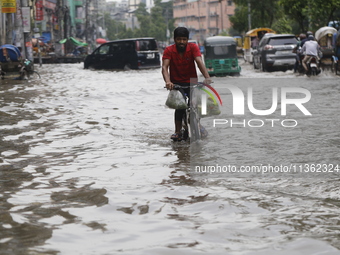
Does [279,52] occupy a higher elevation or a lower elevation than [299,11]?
lower

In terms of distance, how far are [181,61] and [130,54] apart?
2865 centimetres

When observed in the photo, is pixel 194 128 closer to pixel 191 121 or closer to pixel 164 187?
pixel 191 121

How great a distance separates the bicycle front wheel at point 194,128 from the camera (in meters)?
9.95

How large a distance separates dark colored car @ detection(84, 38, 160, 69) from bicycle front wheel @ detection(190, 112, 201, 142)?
27.9m

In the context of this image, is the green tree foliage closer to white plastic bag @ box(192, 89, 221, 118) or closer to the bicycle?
the bicycle

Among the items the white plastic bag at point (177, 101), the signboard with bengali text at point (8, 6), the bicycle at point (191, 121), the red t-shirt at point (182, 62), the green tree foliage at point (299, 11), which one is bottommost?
the bicycle at point (191, 121)

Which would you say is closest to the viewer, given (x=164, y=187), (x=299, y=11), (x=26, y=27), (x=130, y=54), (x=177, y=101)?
(x=164, y=187)

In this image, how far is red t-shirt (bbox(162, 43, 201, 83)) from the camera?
31.7 ft

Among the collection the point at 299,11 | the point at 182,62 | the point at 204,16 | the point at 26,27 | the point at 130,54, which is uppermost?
the point at 204,16

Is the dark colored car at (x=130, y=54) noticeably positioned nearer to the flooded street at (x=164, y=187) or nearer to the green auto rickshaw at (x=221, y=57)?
the green auto rickshaw at (x=221, y=57)

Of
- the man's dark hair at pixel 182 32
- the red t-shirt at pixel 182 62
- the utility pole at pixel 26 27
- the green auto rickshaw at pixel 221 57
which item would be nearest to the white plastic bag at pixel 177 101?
the red t-shirt at pixel 182 62

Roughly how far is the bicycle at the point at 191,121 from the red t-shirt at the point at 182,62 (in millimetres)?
163

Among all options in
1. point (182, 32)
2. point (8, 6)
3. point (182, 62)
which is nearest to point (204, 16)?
point (8, 6)

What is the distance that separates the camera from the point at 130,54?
3812 centimetres
